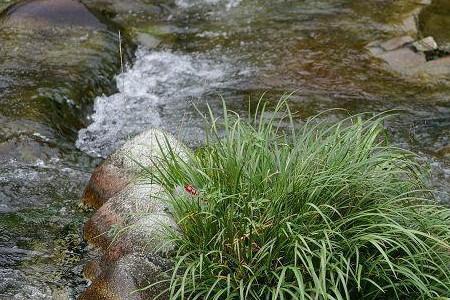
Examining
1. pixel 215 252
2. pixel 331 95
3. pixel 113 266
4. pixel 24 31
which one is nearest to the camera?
pixel 215 252

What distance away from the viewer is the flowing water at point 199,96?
15.9 feet

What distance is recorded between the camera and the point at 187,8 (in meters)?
10.2

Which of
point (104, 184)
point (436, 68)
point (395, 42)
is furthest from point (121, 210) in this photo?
point (395, 42)

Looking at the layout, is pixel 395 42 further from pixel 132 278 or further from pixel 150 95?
pixel 132 278

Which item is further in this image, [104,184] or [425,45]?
[425,45]

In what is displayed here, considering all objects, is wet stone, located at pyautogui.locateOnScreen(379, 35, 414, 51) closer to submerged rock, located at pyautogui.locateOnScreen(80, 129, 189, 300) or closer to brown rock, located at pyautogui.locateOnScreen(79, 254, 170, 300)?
submerged rock, located at pyautogui.locateOnScreen(80, 129, 189, 300)

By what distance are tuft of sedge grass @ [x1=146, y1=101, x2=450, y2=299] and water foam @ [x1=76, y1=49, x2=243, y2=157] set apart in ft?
9.22

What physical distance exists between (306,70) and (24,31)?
358 cm

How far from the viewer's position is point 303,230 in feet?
11.7

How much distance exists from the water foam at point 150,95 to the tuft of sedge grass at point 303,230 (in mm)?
2811

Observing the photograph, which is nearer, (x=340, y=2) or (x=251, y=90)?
(x=251, y=90)

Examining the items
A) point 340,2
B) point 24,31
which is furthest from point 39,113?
point 340,2

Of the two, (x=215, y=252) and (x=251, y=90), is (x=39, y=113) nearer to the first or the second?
(x=251, y=90)

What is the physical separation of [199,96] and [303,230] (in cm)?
402
